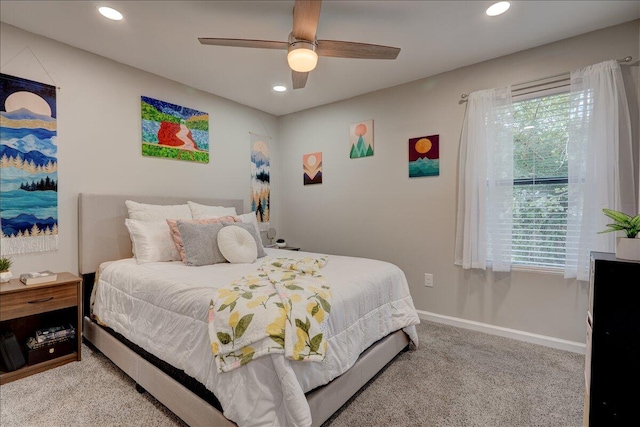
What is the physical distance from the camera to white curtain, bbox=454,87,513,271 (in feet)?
8.95

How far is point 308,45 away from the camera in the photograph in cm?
194

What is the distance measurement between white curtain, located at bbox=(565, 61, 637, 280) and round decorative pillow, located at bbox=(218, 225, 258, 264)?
8.51 feet

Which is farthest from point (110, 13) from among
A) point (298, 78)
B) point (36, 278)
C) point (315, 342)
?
point (315, 342)

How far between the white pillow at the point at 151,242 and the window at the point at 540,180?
3054 mm

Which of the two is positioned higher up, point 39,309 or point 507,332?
point 39,309

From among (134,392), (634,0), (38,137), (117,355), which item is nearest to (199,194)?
(38,137)

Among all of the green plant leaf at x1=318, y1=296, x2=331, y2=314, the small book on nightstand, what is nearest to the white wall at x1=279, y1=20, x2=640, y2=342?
the green plant leaf at x1=318, y1=296, x2=331, y2=314

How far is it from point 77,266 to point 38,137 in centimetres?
109

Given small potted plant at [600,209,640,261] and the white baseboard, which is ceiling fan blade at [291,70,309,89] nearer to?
small potted plant at [600,209,640,261]

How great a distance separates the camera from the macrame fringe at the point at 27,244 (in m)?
2.24

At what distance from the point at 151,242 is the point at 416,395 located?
228 cm

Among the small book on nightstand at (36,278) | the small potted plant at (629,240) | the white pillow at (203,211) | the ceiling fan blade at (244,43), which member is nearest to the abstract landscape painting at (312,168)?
the white pillow at (203,211)

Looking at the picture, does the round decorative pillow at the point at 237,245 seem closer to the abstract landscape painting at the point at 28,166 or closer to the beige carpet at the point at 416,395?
the beige carpet at the point at 416,395

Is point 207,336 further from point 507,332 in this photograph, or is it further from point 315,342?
point 507,332
